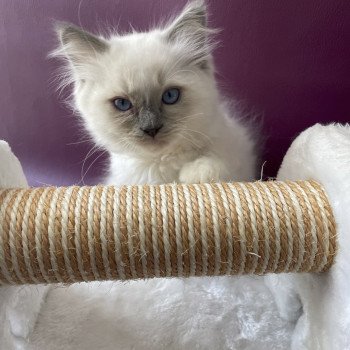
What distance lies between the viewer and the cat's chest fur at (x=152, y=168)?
1294mm

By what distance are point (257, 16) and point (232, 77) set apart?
246 mm

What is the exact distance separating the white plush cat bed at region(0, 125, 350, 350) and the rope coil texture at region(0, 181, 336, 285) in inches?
2.8

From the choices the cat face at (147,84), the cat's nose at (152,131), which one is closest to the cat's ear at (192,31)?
the cat face at (147,84)

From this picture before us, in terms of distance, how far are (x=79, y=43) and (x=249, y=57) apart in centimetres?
68

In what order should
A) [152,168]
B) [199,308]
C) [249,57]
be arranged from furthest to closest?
[249,57]
[152,168]
[199,308]

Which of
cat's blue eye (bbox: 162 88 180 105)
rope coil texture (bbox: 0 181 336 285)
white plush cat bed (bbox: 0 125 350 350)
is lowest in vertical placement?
white plush cat bed (bbox: 0 125 350 350)

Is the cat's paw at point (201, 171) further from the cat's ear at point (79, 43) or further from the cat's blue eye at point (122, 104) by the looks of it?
the cat's ear at point (79, 43)

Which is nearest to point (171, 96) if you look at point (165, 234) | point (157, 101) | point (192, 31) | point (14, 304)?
point (157, 101)

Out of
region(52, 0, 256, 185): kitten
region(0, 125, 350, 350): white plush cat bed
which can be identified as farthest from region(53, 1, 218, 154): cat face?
region(0, 125, 350, 350): white plush cat bed

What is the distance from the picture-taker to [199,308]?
1227mm

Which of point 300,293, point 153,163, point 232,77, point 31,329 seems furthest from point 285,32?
point 31,329

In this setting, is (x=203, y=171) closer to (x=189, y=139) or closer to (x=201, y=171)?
(x=201, y=171)

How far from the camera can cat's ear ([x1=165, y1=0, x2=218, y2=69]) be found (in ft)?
4.21

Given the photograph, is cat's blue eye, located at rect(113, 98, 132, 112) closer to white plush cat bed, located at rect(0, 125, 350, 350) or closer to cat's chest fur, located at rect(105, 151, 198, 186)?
cat's chest fur, located at rect(105, 151, 198, 186)
